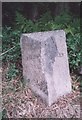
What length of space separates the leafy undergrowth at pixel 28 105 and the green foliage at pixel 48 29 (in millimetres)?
382

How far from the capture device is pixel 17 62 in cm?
452

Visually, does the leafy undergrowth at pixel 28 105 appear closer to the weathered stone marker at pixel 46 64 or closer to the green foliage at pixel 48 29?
the weathered stone marker at pixel 46 64

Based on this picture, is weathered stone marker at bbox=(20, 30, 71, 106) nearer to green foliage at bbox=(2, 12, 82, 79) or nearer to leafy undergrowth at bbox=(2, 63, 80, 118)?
leafy undergrowth at bbox=(2, 63, 80, 118)

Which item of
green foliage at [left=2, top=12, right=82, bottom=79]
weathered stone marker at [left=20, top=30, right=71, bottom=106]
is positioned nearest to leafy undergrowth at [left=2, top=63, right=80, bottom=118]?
weathered stone marker at [left=20, top=30, right=71, bottom=106]

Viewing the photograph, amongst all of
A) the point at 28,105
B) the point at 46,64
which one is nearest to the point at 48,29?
the point at 46,64

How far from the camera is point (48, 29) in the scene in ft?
16.5

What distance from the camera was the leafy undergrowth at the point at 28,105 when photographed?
377cm

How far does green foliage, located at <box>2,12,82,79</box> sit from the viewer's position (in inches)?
179

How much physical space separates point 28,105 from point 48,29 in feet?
5.12

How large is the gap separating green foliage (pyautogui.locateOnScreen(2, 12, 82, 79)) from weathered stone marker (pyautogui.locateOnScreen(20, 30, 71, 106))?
1.10 feet

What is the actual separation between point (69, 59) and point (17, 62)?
746mm

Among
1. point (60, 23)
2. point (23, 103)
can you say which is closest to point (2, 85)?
point (23, 103)

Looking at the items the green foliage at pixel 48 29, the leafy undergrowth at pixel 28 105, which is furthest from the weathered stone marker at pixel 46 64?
the green foliage at pixel 48 29

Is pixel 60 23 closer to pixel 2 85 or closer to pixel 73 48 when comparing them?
pixel 73 48
